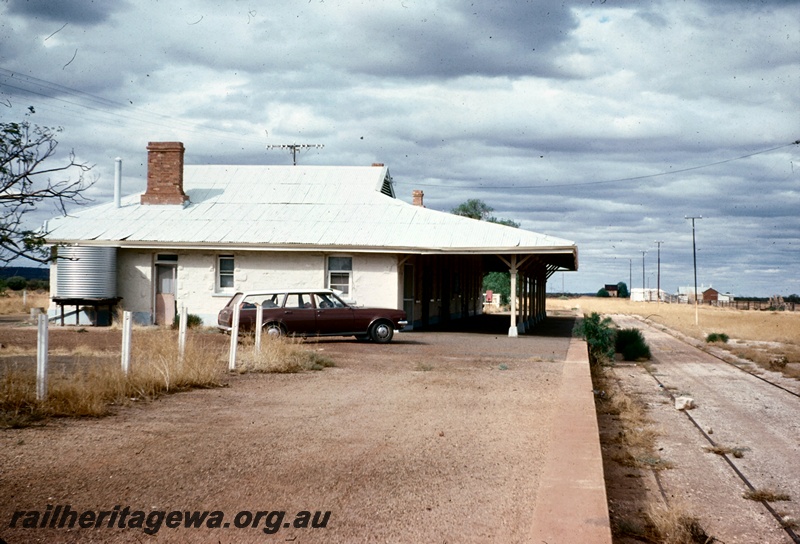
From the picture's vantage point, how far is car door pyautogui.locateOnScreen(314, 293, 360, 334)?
2064 cm

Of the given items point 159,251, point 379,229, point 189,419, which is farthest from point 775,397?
point 159,251

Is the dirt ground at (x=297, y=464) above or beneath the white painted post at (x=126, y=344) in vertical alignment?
beneath

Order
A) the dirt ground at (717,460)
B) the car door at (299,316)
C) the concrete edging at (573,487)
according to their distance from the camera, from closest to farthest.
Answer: the concrete edging at (573,487)
the dirt ground at (717,460)
the car door at (299,316)

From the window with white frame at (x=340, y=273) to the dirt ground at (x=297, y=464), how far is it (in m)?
14.6

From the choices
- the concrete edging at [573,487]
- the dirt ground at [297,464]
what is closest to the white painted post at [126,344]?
the dirt ground at [297,464]

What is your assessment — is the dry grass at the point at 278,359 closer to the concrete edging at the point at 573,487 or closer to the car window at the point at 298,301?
the car window at the point at 298,301

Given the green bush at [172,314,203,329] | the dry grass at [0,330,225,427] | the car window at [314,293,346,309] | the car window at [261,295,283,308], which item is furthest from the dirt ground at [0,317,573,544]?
the green bush at [172,314,203,329]

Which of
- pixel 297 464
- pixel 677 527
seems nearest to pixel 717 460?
pixel 677 527

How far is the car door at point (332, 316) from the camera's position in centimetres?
2064

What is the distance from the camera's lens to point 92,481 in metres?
5.88

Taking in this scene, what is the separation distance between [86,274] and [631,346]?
16.5 m

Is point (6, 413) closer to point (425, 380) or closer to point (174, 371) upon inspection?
point (174, 371)

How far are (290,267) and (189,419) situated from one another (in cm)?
1818

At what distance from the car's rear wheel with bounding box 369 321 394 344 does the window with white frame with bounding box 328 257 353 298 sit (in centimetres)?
531
